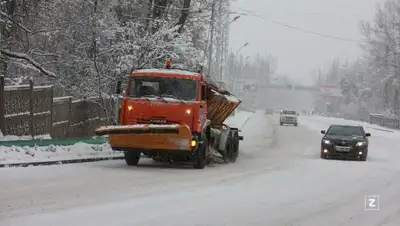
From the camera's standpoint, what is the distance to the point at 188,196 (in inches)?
451

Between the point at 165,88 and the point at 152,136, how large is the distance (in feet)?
5.12

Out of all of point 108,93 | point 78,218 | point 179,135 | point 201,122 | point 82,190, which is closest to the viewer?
point 78,218

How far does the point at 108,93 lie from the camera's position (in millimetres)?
26781

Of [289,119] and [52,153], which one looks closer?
[52,153]

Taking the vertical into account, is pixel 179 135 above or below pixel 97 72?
below

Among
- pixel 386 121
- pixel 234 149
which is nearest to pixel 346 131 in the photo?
pixel 234 149

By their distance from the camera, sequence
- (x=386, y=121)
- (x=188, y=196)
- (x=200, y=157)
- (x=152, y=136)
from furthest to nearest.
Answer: (x=386, y=121), (x=200, y=157), (x=152, y=136), (x=188, y=196)

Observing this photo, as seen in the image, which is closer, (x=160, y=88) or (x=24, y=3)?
(x=160, y=88)

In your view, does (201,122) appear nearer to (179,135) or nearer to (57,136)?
(179,135)

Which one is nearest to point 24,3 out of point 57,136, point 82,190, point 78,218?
point 57,136

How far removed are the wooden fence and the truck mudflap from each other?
12.3 ft

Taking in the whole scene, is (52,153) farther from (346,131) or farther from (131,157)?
(346,131)

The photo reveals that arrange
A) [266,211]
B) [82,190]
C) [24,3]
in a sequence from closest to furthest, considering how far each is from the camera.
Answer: [266,211]
[82,190]
[24,3]

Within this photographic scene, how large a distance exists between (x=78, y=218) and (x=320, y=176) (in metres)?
9.24
